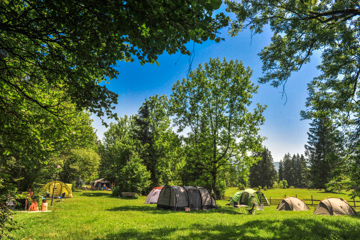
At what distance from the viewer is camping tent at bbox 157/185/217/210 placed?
16.8 metres

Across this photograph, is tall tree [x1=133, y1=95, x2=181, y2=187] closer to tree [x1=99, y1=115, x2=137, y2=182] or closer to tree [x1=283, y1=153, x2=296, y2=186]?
tree [x1=99, y1=115, x2=137, y2=182]

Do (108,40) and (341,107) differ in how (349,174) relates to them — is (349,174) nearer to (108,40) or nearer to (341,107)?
(341,107)

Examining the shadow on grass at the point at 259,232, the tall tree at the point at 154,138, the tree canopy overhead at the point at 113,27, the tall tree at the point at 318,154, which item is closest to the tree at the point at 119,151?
the tall tree at the point at 154,138

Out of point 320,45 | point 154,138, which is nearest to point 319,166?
point 154,138

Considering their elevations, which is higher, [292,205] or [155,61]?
[155,61]

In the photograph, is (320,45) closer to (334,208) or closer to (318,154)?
(334,208)

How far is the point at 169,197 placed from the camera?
17281mm

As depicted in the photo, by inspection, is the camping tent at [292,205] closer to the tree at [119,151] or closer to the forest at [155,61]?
the forest at [155,61]

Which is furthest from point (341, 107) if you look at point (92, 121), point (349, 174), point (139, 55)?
point (92, 121)

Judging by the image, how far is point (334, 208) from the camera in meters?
16.4

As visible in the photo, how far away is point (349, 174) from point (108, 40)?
38.2ft

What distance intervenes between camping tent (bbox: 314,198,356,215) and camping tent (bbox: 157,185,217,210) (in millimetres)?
9256

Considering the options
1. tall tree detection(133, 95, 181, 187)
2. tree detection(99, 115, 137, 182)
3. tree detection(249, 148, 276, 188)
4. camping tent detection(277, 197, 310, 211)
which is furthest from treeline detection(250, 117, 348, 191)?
tree detection(99, 115, 137, 182)

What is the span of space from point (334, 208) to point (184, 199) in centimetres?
1285
